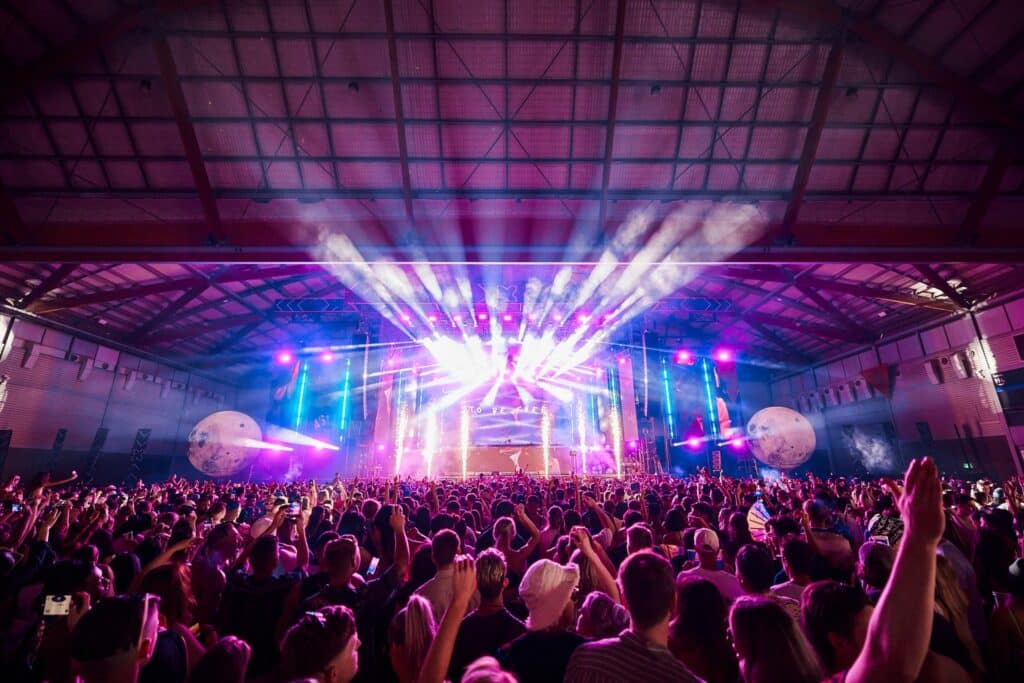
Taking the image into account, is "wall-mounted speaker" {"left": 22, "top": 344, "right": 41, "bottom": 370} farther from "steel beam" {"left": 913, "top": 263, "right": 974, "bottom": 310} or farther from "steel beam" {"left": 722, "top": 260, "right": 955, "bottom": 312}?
"steel beam" {"left": 913, "top": 263, "right": 974, "bottom": 310}

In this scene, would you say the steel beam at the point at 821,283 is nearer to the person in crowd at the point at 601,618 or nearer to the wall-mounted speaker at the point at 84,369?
the person in crowd at the point at 601,618

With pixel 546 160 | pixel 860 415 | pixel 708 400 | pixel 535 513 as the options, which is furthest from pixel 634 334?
pixel 535 513

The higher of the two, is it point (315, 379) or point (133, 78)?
point (133, 78)

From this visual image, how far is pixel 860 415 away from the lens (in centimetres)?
2266

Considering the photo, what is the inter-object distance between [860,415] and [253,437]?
34.4m

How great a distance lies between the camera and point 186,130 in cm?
872

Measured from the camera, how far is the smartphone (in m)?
2.50

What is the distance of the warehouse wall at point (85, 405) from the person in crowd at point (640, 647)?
22043mm

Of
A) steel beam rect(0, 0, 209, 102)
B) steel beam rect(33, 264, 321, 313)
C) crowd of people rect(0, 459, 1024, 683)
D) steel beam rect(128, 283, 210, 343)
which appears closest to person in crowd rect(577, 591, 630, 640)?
crowd of people rect(0, 459, 1024, 683)

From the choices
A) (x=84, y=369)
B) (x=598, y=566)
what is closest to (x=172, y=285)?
(x=84, y=369)

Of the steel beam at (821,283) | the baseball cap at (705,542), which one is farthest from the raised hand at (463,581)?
the steel beam at (821,283)

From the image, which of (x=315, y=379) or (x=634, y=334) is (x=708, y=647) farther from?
(x=315, y=379)

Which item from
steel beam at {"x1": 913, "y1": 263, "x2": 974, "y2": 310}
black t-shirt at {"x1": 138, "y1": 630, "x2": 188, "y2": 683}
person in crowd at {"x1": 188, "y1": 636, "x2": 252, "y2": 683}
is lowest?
black t-shirt at {"x1": 138, "y1": 630, "x2": 188, "y2": 683}

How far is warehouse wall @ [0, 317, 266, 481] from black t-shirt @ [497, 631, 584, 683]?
70.6 ft
